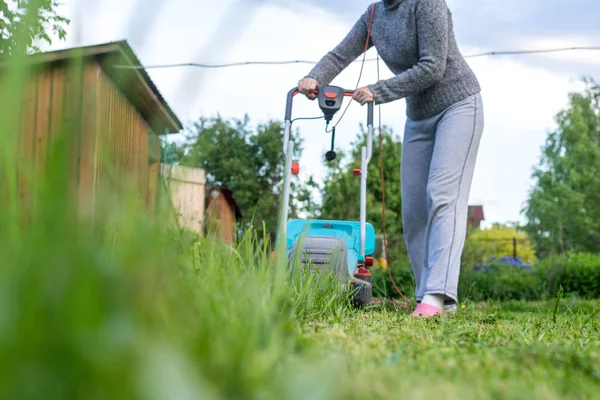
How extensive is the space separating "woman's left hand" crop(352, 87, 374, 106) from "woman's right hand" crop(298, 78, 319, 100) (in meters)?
0.32

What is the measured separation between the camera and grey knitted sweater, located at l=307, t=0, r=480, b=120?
142 inches

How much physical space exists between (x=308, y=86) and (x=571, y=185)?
102 ft

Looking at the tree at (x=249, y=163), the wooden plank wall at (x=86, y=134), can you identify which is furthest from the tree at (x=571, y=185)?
the wooden plank wall at (x=86, y=134)

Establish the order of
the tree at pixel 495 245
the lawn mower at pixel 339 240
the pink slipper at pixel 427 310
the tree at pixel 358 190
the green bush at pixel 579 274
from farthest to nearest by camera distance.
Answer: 1. the tree at pixel 358 190
2. the tree at pixel 495 245
3. the green bush at pixel 579 274
4. the lawn mower at pixel 339 240
5. the pink slipper at pixel 427 310

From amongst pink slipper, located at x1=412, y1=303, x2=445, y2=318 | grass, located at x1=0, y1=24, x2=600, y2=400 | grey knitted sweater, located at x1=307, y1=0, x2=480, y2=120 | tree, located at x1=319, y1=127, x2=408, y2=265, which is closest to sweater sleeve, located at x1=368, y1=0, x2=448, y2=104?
grey knitted sweater, located at x1=307, y1=0, x2=480, y2=120

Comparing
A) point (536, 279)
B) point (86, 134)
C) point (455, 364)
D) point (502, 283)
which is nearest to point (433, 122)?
point (455, 364)

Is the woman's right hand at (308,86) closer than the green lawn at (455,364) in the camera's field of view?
No

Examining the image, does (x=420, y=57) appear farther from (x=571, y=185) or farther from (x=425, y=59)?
(x=571, y=185)

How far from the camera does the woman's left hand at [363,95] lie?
3656mm

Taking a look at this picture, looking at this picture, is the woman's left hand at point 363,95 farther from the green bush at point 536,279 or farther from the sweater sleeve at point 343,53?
the green bush at point 536,279

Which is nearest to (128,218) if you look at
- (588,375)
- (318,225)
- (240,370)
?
(240,370)

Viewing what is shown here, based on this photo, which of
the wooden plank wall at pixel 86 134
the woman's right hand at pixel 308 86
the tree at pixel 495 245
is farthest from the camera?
the tree at pixel 495 245

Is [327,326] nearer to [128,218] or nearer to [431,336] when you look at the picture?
[431,336]

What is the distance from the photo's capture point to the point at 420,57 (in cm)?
366
